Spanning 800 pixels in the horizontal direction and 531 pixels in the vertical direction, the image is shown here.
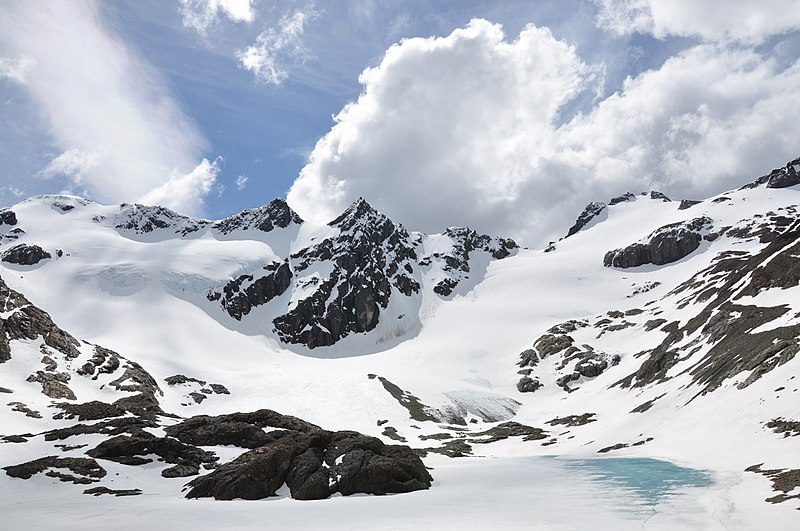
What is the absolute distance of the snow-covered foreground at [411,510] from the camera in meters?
21.7

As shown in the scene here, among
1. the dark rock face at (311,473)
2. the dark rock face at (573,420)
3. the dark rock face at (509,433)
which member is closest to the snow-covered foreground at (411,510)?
the dark rock face at (311,473)

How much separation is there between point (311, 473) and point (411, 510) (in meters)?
10.5

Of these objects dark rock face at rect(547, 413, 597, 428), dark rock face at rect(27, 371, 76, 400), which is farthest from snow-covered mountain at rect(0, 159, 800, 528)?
dark rock face at rect(547, 413, 597, 428)

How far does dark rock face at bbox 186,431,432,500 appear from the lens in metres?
31.8

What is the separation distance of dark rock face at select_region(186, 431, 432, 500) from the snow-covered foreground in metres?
1.49

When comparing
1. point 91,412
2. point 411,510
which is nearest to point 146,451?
point 411,510

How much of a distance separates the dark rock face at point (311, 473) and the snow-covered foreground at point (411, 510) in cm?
149

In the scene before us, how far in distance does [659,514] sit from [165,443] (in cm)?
3555

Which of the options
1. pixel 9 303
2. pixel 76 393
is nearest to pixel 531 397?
pixel 76 393

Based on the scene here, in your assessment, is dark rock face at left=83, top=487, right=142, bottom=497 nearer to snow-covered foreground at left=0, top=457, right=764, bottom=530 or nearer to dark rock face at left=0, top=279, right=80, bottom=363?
snow-covered foreground at left=0, top=457, right=764, bottom=530

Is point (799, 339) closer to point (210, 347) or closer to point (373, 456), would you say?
point (373, 456)

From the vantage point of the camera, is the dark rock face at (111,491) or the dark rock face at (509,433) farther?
the dark rock face at (509,433)

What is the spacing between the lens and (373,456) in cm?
3622

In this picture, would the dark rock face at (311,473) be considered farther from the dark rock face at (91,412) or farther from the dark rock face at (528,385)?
the dark rock face at (528,385)
